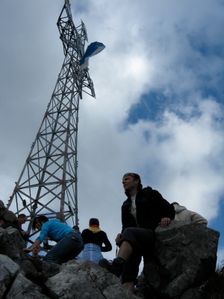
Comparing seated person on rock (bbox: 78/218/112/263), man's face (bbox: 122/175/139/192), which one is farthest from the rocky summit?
seated person on rock (bbox: 78/218/112/263)

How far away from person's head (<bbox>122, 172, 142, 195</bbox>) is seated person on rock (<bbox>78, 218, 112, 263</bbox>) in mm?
1363

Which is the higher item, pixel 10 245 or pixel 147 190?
pixel 147 190

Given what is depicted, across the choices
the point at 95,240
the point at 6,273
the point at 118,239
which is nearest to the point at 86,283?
the point at 6,273

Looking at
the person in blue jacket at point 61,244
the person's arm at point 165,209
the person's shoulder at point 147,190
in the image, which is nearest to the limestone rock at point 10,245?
the person in blue jacket at point 61,244

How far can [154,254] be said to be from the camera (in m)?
5.86

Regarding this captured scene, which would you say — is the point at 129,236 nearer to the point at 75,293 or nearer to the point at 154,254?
the point at 154,254

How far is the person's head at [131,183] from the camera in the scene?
6160mm

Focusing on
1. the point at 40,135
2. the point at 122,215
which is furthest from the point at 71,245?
the point at 40,135

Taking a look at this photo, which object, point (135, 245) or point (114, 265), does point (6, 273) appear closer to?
point (114, 265)

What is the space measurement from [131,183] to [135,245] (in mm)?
935

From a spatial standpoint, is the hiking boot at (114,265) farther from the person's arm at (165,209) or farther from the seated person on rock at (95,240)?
the seated person on rock at (95,240)

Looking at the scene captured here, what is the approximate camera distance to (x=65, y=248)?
637cm

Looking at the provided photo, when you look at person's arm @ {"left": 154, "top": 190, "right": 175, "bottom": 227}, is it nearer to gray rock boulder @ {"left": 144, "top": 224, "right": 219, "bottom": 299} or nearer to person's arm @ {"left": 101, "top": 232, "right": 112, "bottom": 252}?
gray rock boulder @ {"left": 144, "top": 224, "right": 219, "bottom": 299}

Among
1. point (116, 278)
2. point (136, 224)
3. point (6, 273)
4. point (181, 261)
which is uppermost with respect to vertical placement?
point (136, 224)
